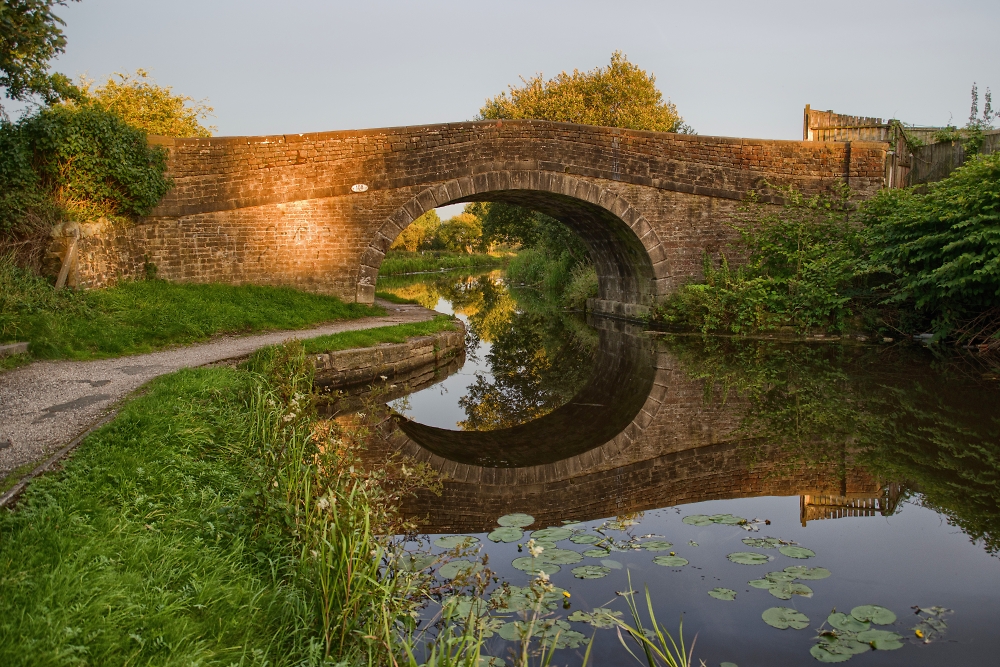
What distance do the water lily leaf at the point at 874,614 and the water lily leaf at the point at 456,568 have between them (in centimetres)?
164

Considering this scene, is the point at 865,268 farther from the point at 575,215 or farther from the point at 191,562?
the point at 191,562

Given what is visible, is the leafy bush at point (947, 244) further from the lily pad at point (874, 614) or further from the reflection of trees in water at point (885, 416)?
the lily pad at point (874, 614)

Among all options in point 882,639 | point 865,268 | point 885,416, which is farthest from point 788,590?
point 865,268

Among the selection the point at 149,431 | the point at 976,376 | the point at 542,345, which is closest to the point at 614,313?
the point at 542,345

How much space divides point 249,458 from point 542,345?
28.0 ft

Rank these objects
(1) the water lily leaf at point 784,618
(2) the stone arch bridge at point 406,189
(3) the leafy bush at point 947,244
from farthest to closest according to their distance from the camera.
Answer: (2) the stone arch bridge at point 406,189
(3) the leafy bush at point 947,244
(1) the water lily leaf at point 784,618

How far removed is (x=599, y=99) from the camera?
2700cm

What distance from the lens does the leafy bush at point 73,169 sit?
9.02 metres

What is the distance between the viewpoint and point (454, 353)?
35.1 ft

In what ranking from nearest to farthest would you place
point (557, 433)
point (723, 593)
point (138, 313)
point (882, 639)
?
point (882, 639), point (723, 593), point (557, 433), point (138, 313)

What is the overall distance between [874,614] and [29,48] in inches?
347

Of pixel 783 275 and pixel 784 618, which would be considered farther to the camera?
pixel 783 275

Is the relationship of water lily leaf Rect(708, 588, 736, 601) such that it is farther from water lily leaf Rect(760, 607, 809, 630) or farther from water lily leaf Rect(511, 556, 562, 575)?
water lily leaf Rect(511, 556, 562, 575)

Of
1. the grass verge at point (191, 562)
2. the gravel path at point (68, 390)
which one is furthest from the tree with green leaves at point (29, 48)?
the grass verge at point (191, 562)
